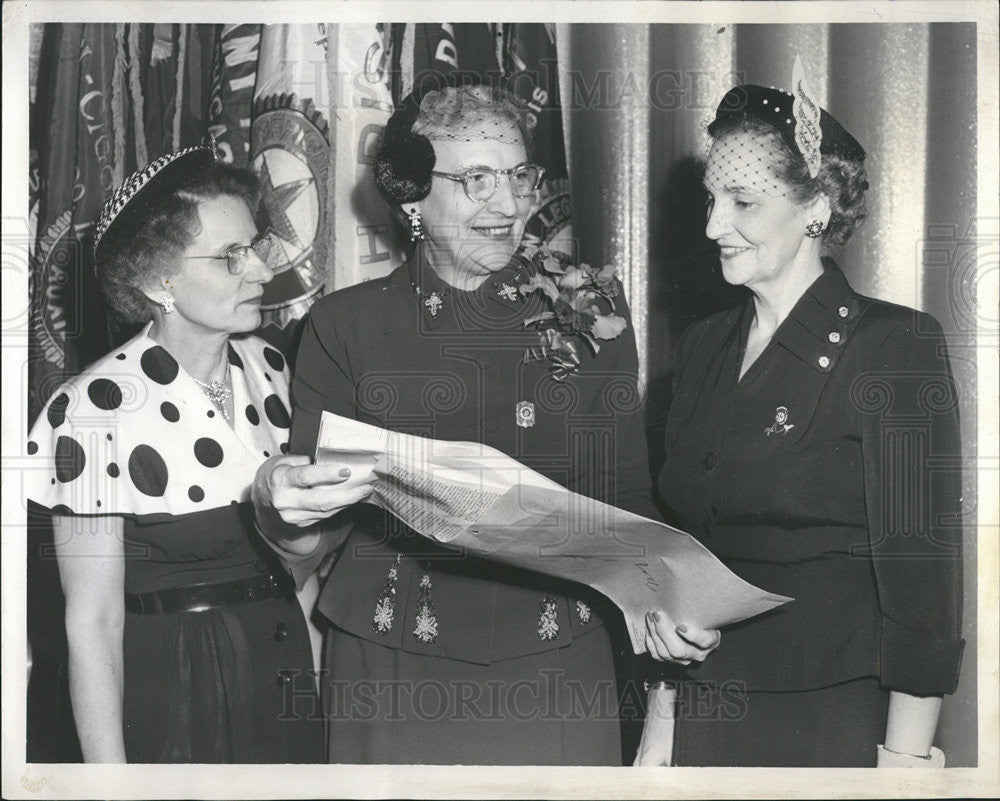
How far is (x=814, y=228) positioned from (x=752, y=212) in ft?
0.34

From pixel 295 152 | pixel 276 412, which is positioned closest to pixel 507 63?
pixel 295 152

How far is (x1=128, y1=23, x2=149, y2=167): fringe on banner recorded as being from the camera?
1916 mm

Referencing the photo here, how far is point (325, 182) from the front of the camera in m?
1.90

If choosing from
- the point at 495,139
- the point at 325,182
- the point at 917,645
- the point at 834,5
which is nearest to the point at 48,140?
the point at 325,182

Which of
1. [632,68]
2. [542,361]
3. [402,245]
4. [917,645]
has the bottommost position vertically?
[917,645]

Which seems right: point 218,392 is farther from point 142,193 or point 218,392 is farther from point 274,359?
point 142,193

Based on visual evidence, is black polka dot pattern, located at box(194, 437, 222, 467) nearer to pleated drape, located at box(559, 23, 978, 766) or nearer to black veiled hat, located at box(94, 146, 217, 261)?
black veiled hat, located at box(94, 146, 217, 261)

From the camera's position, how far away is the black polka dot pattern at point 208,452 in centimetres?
181

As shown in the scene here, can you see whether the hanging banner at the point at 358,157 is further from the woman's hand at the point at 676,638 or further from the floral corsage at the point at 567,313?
the woman's hand at the point at 676,638

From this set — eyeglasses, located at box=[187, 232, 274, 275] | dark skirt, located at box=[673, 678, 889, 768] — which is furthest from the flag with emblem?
dark skirt, located at box=[673, 678, 889, 768]

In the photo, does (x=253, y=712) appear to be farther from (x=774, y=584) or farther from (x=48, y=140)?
(x=48, y=140)

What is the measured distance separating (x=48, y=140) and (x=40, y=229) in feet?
0.54

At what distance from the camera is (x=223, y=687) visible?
1.82m

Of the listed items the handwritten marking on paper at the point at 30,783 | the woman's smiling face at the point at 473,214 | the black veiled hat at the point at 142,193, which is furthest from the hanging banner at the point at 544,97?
the handwritten marking on paper at the point at 30,783
